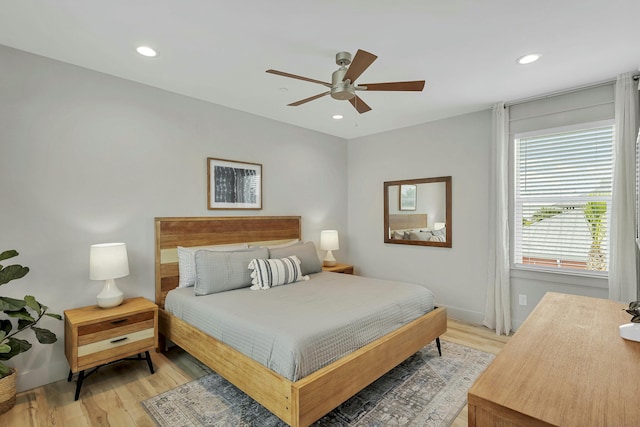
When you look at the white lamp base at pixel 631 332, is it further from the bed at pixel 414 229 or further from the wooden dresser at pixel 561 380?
the bed at pixel 414 229

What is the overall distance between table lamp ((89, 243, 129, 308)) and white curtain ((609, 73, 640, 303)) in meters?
4.24

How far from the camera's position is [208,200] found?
3508 mm

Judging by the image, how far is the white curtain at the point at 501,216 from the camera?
349cm

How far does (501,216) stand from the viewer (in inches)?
138

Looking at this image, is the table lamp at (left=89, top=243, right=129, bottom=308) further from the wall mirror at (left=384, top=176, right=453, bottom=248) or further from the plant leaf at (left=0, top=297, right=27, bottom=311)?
the wall mirror at (left=384, top=176, right=453, bottom=248)

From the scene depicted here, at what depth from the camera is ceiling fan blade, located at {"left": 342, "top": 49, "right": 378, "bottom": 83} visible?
5.95 ft

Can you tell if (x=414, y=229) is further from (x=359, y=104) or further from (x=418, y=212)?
(x=359, y=104)

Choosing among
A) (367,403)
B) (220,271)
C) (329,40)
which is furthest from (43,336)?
(329,40)

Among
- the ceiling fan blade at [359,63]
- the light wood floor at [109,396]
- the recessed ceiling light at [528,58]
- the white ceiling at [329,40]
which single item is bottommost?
the light wood floor at [109,396]

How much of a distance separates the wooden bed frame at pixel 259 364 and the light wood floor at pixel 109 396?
262 millimetres

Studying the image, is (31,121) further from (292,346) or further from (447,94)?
(447,94)

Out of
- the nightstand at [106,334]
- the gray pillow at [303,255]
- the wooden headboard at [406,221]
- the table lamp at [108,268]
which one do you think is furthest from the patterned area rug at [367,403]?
the wooden headboard at [406,221]

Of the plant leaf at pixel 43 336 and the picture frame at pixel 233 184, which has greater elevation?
the picture frame at pixel 233 184

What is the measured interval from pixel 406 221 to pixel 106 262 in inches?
139
